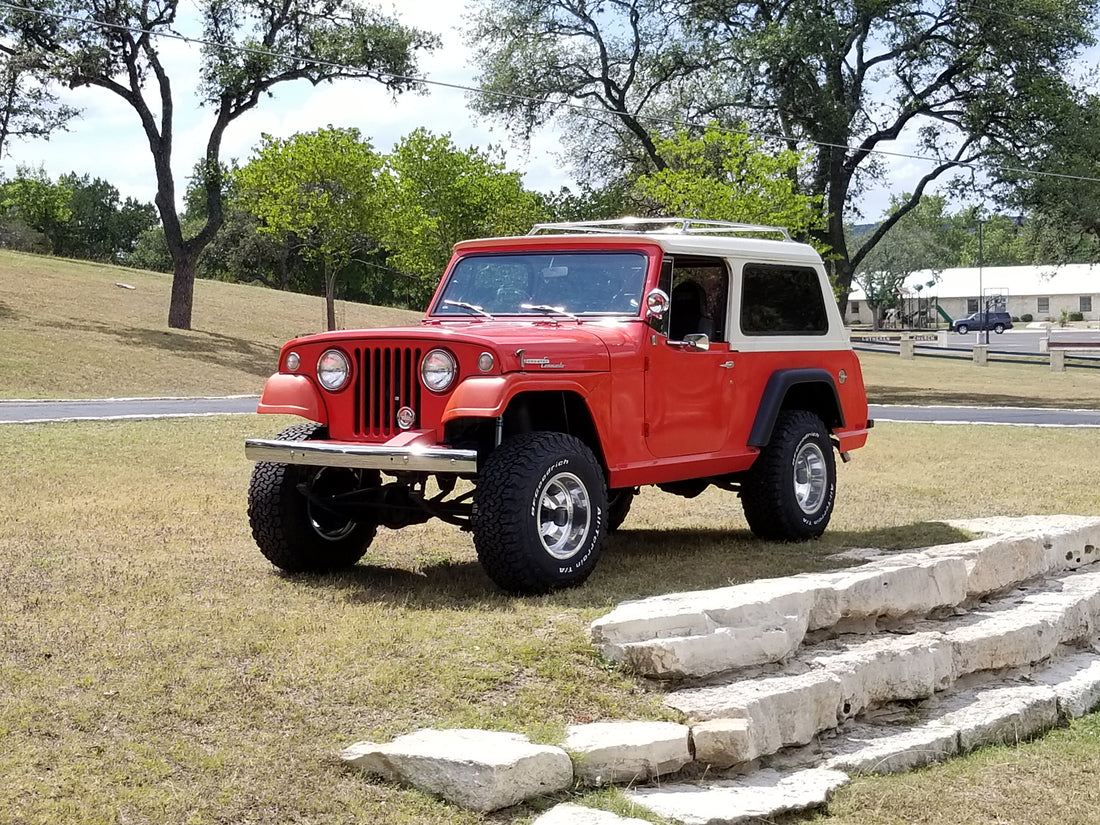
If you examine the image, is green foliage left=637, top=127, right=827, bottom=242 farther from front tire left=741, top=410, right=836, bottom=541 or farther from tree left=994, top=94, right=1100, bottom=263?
front tire left=741, top=410, right=836, bottom=541

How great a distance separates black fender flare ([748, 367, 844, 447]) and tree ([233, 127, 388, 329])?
31.4m

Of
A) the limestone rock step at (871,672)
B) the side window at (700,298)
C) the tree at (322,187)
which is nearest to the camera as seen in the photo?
the limestone rock step at (871,672)

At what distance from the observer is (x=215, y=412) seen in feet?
67.9

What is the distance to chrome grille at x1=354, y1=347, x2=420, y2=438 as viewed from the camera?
24.7ft

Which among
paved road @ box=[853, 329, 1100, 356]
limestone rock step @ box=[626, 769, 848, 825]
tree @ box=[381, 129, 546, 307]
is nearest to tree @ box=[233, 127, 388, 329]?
tree @ box=[381, 129, 546, 307]

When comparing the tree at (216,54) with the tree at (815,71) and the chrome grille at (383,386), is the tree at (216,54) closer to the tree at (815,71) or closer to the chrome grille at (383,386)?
the tree at (815,71)

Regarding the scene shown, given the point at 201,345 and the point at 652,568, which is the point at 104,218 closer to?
the point at 201,345

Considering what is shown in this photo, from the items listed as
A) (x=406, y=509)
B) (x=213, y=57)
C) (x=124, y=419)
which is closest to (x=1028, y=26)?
(x=213, y=57)

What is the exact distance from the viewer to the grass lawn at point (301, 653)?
5266mm

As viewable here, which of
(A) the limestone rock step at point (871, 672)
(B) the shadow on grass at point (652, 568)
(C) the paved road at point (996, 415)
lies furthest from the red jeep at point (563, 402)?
(C) the paved road at point (996, 415)

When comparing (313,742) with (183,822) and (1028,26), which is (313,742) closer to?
(183,822)

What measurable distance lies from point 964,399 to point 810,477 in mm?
23175

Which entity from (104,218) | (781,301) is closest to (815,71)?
(781,301)

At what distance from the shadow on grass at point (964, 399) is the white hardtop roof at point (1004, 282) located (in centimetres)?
6983
